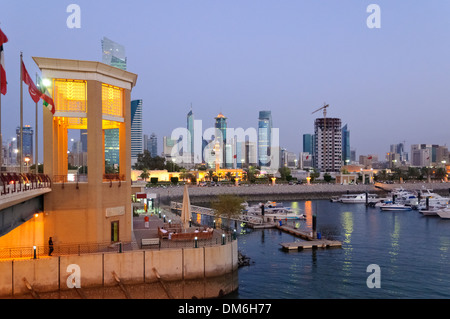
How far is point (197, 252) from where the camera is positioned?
23.3m

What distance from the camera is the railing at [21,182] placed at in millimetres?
18484

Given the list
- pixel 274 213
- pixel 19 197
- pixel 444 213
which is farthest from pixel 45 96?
pixel 444 213

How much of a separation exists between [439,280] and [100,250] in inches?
907

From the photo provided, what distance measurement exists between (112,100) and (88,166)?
469 centimetres

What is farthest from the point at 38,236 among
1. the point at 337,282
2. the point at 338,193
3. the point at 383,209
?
the point at 338,193

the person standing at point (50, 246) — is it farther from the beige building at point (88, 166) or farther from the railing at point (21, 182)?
the railing at point (21, 182)

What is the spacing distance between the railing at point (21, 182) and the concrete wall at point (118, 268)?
3620mm

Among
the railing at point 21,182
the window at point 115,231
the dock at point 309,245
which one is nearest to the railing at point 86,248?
the window at point 115,231

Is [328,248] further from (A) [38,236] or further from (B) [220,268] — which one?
(A) [38,236]

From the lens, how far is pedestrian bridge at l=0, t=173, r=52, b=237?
59.4 feet

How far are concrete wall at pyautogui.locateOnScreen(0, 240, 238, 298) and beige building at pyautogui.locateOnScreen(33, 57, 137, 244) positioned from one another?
329 cm

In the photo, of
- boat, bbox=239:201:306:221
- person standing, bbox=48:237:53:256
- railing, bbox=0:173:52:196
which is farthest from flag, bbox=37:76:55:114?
boat, bbox=239:201:306:221

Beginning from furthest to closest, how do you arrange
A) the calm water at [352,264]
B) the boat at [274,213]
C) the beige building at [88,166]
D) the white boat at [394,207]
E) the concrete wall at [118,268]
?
the white boat at [394,207] → the boat at [274,213] → the calm water at [352,264] → the beige building at [88,166] → the concrete wall at [118,268]

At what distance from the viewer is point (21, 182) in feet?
67.6
